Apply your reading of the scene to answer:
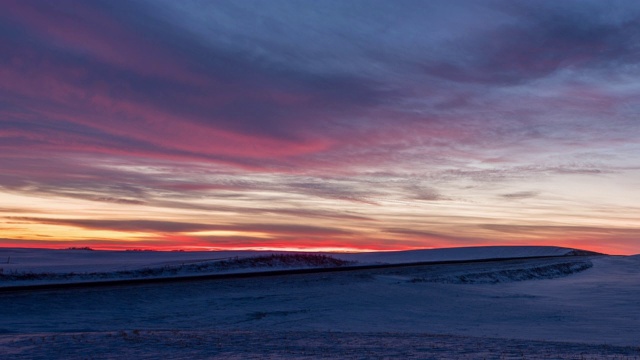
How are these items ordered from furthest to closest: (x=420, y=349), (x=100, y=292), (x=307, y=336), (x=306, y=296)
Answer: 1. (x=306, y=296)
2. (x=100, y=292)
3. (x=307, y=336)
4. (x=420, y=349)

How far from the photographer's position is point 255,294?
3139 cm

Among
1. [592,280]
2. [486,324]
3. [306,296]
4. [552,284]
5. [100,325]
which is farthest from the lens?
[592,280]

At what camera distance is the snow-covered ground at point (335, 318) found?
1778 centimetres

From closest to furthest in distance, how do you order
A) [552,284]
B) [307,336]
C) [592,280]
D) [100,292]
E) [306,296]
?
[307,336] → [100,292] → [306,296] → [552,284] → [592,280]

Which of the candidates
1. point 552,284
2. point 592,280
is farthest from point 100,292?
point 592,280

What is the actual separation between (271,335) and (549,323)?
12.4 metres

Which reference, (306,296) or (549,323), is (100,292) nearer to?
(306,296)

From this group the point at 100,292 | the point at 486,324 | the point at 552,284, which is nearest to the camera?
the point at 486,324

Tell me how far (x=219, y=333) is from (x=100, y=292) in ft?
31.9

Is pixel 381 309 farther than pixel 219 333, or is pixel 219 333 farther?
pixel 381 309

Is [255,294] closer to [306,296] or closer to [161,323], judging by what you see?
[306,296]

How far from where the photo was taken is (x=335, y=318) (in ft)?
89.0

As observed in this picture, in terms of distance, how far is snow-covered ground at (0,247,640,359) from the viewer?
17781mm

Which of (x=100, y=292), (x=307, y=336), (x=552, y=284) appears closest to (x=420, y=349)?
(x=307, y=336)
